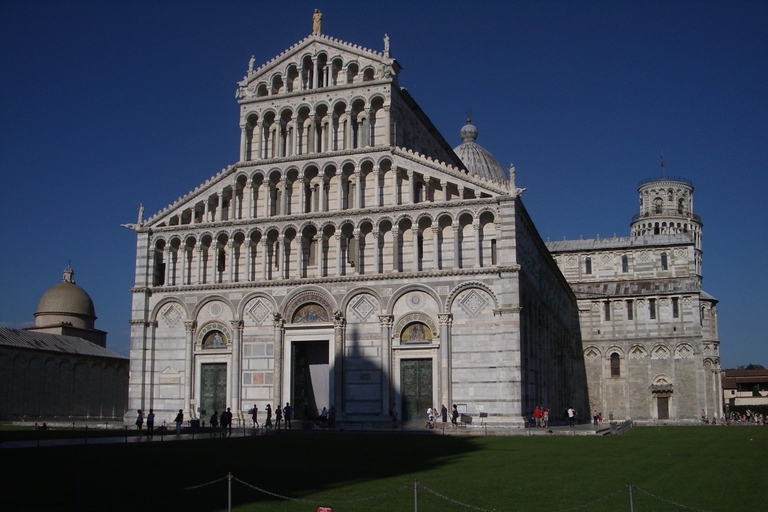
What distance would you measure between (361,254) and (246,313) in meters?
7.66

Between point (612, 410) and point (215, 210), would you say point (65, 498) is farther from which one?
point (612, 410)

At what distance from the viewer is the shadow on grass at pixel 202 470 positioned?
1659cm

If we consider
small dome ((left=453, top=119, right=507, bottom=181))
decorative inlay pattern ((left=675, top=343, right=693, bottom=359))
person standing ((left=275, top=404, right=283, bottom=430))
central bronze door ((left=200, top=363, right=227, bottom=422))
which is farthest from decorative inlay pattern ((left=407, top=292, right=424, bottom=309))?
decorative inlay pattern ((left=675, top=343, right=693, bottom=359))

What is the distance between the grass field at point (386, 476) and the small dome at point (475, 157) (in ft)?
155

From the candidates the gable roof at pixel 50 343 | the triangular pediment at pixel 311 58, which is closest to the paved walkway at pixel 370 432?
the triangular pediment at pixel 311 58

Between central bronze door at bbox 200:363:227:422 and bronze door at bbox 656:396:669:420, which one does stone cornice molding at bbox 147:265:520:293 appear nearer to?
central bronze door at bbox 200:363:227:422

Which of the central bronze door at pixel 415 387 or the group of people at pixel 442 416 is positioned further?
the central bronze door at pixel 415 387

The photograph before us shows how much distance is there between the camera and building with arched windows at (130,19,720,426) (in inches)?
1671

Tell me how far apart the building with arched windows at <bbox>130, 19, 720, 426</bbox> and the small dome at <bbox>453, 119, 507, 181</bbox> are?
2561 centimetres

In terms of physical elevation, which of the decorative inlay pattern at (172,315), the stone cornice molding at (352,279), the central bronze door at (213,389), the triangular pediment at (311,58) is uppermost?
the triangular pediment at (311,58)

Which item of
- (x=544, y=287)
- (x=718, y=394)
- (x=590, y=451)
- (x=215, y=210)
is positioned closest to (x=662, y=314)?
(x=718, y=394)

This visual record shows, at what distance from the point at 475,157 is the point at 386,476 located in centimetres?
5987

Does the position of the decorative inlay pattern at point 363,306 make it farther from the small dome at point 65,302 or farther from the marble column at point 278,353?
the small dome at point 65,302

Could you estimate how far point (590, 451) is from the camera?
27844 millimetres
